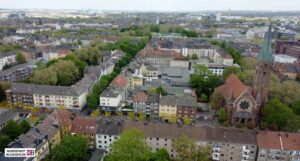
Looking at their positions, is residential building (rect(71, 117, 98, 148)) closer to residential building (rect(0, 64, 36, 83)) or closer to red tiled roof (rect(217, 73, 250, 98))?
red tiled roof (rect(217, 73, 250, 98))

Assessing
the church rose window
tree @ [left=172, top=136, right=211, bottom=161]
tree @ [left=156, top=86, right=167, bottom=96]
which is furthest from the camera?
tree @ [left=156, top=86, right=167, bottom=96]

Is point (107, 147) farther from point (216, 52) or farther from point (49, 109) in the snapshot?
point (216, 52)

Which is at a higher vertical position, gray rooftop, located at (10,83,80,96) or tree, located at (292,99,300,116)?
gray rooftop, located at (10,83,80,96)

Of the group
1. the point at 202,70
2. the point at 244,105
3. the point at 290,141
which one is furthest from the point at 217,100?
the point at 202,70

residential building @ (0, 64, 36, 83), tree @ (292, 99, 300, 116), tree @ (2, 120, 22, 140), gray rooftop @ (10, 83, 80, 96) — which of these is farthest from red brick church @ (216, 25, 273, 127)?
residential building @ (0, 64, 36, 83)

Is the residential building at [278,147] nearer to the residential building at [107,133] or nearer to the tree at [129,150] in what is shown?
the tree at [129,150]
